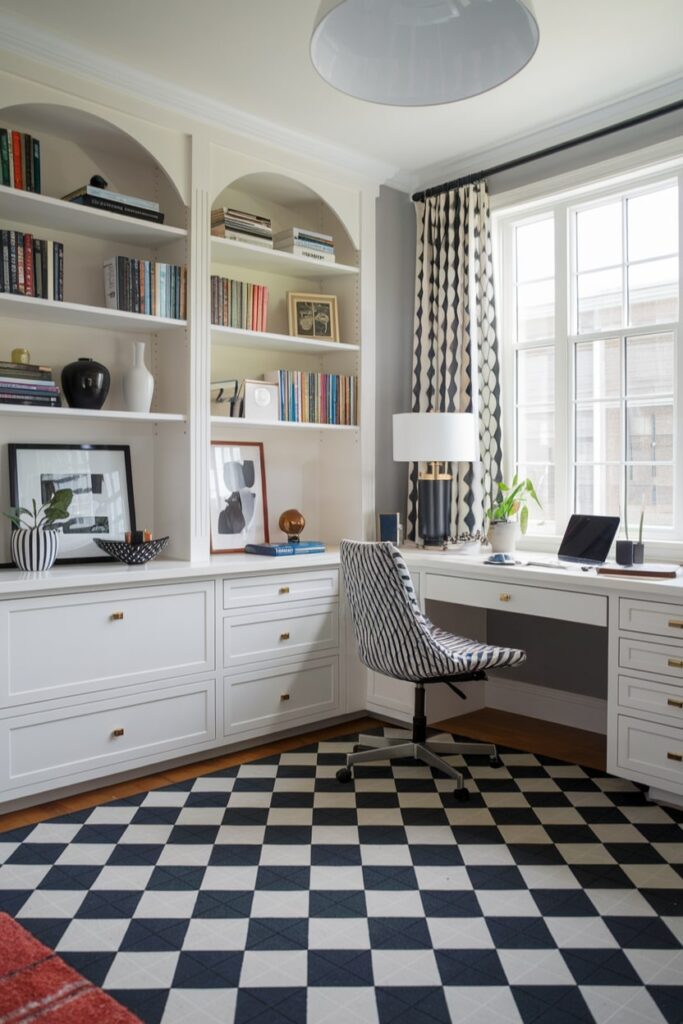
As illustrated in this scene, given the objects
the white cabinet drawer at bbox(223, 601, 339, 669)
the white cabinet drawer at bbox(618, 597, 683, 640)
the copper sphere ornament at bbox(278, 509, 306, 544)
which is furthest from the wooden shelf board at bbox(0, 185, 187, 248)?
the white cabinet drawer at bbox(618, 597, 683, 640)

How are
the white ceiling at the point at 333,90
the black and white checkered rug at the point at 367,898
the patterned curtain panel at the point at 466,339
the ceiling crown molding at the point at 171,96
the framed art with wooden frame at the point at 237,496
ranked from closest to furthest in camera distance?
the black and white checkered rug at the point at 367,898, the white ceiling at the point at 333,90, the ceiling crown molding at the point at 171,96, the framed art with wooden frame at the point at 237,496, the patterned curtain panel at the point at 466,339

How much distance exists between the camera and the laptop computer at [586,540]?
11.2ft

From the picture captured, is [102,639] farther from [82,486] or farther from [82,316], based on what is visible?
[82,316]

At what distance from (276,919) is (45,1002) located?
1.99ft

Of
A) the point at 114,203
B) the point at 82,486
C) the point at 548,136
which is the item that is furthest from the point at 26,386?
the point at 548,136

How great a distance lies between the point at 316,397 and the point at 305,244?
712 millimetres

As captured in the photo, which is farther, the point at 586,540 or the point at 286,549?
the point at 286,549

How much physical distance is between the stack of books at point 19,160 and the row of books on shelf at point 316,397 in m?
1.30

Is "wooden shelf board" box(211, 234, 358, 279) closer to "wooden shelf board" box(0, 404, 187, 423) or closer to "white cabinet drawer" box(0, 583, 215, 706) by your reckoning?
"wooden shelf board" box(0, 404, 187, 423)

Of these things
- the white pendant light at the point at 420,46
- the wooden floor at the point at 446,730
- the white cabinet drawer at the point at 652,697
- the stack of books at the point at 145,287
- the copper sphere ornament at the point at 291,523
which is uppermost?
the white pendant light at the point at 420,46

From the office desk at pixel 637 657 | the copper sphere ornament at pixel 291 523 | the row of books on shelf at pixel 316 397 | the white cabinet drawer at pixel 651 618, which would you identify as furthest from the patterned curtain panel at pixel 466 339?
the white cabinet drawer at pixel 651 618

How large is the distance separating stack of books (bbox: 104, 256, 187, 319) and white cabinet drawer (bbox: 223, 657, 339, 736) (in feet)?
5.06

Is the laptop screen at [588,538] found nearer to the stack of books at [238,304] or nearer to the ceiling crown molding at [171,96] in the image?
the stack of books at [238,304]

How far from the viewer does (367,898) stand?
228 cm
